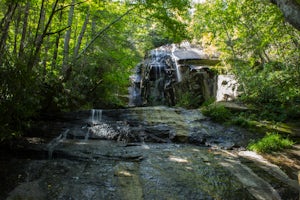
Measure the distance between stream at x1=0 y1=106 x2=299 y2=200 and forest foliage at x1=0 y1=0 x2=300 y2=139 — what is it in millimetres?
940

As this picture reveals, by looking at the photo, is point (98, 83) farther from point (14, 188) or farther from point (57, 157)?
point (14, 188)

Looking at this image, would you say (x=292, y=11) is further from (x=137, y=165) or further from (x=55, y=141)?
(x=55, y=141)

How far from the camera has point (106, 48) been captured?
13.4 meters

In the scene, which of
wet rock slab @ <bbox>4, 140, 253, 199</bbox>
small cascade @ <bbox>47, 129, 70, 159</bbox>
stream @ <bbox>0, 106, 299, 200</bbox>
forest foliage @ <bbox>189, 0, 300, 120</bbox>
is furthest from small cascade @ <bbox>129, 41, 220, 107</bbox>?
wet rock slab @ <bbox>4, 140, 253, 199</bbox>

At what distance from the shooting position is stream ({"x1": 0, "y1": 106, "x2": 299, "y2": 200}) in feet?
12.8

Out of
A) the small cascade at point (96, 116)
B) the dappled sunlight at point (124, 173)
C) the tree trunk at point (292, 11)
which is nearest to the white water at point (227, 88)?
the small cascade at point (96, 116)

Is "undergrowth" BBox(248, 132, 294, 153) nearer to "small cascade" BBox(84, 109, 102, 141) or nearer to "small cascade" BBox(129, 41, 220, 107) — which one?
"small cascade" BBox(84, 109, 102, 141)

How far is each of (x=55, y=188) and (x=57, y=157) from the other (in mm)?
1688

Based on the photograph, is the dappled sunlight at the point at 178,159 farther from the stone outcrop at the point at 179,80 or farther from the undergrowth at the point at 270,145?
the stone outcrop at the point at 179,80

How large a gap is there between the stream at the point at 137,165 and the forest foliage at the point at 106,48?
940 mm

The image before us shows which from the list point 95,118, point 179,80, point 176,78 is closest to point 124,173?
point 95,118

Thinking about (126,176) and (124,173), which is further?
(124,173)

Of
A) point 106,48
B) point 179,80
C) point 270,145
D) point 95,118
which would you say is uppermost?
point 106,48

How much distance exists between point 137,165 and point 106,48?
31.2 feet
